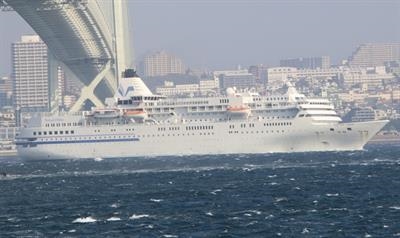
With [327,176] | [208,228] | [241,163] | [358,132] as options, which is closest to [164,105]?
[358,132]

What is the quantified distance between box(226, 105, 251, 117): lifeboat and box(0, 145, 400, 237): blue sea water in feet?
62.6

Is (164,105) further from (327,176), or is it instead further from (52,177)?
(327,176)

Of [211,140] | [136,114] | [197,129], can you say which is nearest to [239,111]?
[211,140]

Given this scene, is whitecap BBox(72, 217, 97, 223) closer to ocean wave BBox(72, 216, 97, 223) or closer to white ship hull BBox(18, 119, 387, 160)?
ocean wave BBox(72, 216, 97, 223)

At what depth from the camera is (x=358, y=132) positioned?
301 ft

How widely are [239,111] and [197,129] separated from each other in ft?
9.54

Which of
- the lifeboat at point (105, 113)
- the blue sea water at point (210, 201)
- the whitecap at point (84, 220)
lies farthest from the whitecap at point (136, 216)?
the lifeboat at point (105, 113)

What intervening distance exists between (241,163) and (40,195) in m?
24.2

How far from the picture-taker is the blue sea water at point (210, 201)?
37.2m

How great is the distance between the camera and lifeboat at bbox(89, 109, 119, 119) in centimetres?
9519

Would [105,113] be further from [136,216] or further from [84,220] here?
[84,220]

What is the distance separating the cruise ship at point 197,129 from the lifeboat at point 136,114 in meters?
0.07

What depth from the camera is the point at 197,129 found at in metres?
92.3

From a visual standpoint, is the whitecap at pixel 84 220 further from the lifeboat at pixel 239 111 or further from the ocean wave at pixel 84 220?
the lifeboat at pixel 239 111
